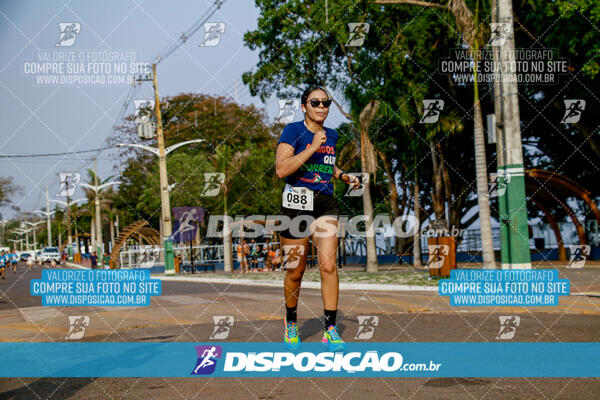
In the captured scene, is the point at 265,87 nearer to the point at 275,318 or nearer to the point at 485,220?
the point at 485,220

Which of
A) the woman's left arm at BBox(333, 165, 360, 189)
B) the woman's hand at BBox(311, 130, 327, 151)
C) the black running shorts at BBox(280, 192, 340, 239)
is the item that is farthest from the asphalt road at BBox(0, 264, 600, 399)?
the woman's hand at BBox(311, 130, 327, 151)

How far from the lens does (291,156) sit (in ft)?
15.2

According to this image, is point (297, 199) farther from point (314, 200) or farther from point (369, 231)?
point (369, 231)

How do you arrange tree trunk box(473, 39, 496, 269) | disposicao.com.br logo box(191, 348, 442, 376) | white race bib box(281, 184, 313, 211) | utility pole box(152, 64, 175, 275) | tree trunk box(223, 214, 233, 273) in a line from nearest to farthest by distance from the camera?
disposicao.com.br logo box(191, 348, 442, 376), white race bib box(281, 184, 313, 211), tree trunk box(473, 39, 496, 269), utility pole box(152, 64, 175, 275), tree trunk box(223, 214, 233, 273)

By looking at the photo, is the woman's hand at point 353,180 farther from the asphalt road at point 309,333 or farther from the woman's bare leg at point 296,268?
the asphalt road at point 309,333

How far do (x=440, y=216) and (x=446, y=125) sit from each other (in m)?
5.62

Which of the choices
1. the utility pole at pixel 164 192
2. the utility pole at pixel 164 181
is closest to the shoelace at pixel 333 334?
the utility pole at pixel 164 181

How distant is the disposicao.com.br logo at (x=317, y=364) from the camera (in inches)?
167

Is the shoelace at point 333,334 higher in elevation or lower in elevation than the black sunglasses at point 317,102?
lower

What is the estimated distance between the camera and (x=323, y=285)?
15.9 ft

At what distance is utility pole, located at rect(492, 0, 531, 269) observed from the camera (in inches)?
477

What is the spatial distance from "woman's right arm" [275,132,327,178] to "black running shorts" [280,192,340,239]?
1.06 feet

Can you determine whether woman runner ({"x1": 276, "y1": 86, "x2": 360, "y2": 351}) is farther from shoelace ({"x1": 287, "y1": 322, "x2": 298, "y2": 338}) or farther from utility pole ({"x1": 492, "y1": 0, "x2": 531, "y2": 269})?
utility pole ({"x1": 492, "y1": 0, "x2": 531, "y2": 269})

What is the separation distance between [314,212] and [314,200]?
0.31ft
